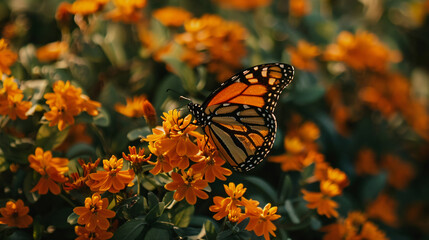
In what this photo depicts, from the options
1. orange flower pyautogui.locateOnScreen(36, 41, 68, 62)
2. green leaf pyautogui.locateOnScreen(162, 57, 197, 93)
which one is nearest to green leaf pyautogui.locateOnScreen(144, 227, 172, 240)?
green leaf pyautogui.locateOnScreen(162, 57, 197, 93)

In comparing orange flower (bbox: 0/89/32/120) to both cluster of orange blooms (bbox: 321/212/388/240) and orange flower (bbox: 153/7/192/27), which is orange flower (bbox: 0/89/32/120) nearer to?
orange flower (bbox: 153/7/192/27)

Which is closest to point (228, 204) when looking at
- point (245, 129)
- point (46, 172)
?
point (245, 129)

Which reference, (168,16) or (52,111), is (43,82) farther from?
(168,16)

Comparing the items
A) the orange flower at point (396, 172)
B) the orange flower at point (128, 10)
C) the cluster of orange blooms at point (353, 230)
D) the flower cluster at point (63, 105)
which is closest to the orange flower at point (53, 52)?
the orange flower at point (128, 10)

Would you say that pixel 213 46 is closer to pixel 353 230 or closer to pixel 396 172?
pixel 353 230

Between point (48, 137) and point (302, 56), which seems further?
point (302, 56)

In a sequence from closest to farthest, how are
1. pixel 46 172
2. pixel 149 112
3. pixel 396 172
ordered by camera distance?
1. pixel 46 172
2. pixel 149 112
3. pixel 396 172

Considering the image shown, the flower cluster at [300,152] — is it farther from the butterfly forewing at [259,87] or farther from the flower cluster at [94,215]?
the flower cluster at [94,215]
